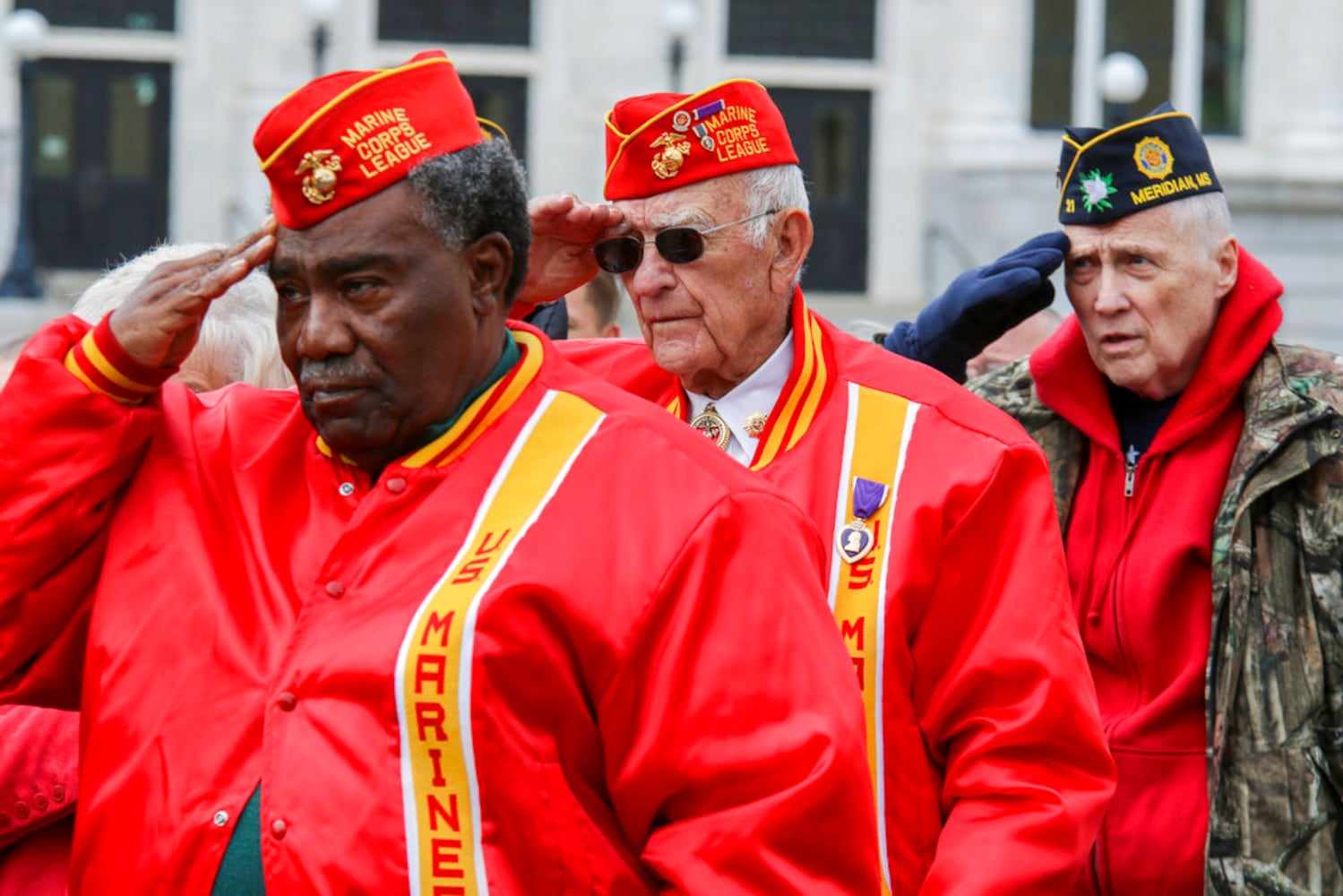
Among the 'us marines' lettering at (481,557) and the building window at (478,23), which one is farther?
the building window at (478,23)

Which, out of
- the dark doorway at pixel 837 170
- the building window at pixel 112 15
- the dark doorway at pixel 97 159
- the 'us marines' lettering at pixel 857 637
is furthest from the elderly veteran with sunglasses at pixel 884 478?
the building window at pixel 112 15

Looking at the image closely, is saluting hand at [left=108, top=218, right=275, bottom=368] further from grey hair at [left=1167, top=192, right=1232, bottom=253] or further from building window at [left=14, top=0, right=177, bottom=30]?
building window at [left=14, top=0, right=177, bottom=30]

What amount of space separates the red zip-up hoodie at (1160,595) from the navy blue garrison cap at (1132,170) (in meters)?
0.23

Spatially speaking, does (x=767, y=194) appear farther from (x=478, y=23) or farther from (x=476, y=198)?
(x=478, y=23)

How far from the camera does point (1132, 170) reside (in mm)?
3881

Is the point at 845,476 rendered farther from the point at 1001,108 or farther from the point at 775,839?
the point at 1001,108

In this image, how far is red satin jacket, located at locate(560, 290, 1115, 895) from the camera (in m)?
2.96

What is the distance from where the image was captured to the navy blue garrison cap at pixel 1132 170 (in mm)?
3881

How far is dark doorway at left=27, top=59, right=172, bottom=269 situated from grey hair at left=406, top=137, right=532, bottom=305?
55.9 feet

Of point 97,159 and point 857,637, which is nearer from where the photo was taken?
point 857,637

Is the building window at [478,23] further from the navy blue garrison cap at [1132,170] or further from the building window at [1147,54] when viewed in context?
the navy blue garrison cap at [1132,170]

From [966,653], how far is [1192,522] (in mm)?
873

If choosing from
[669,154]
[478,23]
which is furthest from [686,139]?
[478,23]

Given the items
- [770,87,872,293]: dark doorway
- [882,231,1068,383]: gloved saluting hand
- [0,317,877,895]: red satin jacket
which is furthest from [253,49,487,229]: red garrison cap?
[770,87,872,293]: dark doorway
